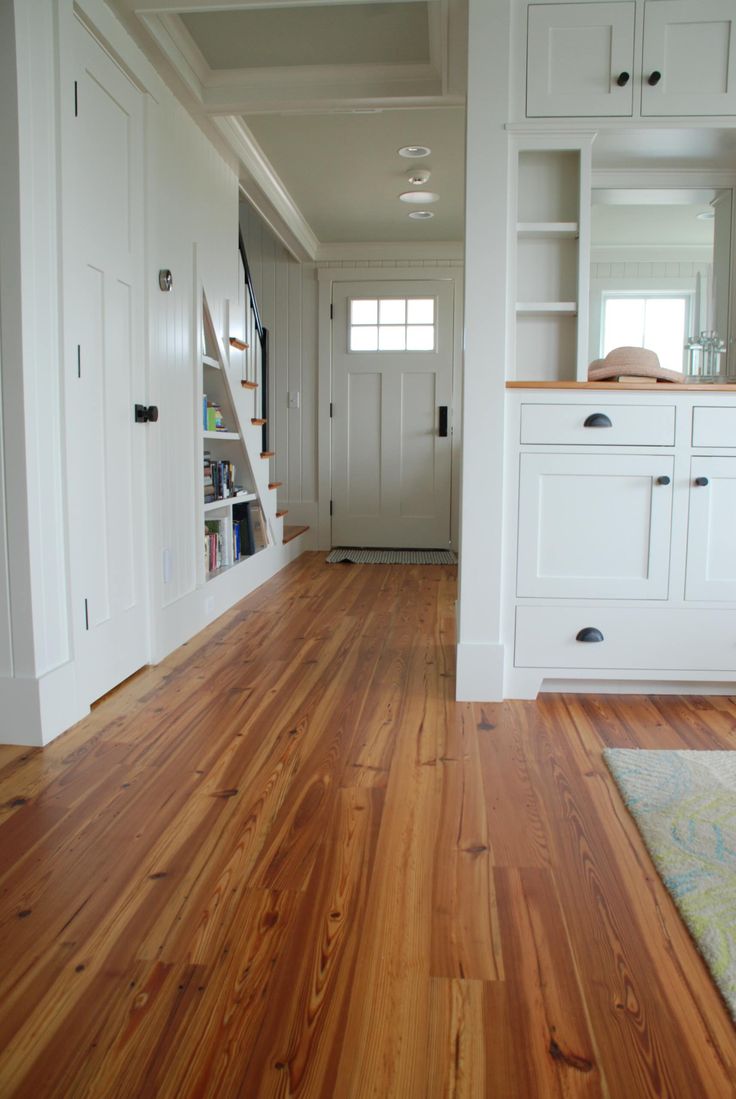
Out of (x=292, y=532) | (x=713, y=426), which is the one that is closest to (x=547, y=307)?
(x=713, y=426)

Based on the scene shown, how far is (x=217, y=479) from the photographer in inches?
171

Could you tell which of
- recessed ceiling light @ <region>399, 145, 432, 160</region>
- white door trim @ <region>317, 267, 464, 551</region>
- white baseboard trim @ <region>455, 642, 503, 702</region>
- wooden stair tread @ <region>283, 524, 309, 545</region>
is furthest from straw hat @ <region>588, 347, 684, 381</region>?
white door trim @ <region>317, 267, 464, 551</region>

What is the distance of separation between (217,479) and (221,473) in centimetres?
7

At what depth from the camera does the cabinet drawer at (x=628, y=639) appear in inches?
108

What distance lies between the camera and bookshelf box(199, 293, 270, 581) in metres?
4.02

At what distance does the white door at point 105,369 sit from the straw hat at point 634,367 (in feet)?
5.33

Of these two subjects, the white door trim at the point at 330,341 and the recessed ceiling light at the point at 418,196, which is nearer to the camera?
the recessed ceiling light at the point at 418,196

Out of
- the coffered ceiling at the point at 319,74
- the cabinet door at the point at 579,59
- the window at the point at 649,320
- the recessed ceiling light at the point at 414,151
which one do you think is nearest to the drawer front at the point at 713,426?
the cabinet door at the point at 579,59

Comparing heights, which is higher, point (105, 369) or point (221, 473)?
point (105, 369)

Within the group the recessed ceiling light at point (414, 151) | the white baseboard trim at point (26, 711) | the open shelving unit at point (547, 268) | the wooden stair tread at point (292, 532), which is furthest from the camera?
the wooden stair tread at point (292, 532)

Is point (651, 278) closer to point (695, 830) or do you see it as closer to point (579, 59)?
point (579, 59)

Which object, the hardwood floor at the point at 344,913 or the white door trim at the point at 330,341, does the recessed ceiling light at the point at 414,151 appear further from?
the hardwood floor at the point at 344,913

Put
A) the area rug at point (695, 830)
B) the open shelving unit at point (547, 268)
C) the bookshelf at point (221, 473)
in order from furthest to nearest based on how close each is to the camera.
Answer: the bookshelf at point (221, 473), the open shelving unit at point (547, 268), the area rug at point (695, 830)

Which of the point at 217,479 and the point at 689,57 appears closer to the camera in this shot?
the point at 689,57
